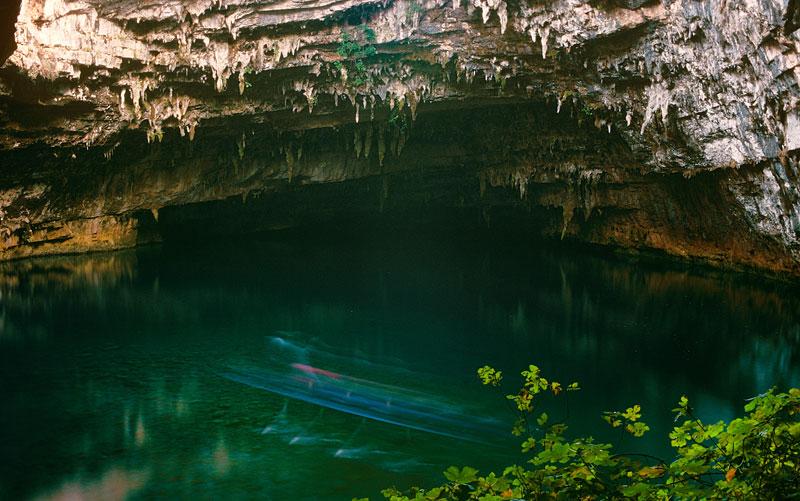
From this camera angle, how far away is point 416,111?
17500 mm

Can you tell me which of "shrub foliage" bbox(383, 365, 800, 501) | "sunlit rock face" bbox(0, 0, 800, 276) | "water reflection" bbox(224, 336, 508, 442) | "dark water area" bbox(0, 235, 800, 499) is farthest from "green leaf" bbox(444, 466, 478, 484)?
"sunlit rock face" bbox(0, 0, 800, 276)

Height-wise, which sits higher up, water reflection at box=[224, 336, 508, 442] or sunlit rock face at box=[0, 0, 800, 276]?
sunlit rock face at box=[0, 0, 800, 276]

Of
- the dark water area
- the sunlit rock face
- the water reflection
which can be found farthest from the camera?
the sunlit rock face

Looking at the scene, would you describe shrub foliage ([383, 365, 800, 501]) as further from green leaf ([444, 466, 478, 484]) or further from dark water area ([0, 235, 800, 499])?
dark water area ([0, 235, 800, 499])

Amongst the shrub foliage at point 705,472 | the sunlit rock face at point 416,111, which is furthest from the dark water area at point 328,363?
the shrub foliage at point 705,472

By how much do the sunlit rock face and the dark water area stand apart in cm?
216

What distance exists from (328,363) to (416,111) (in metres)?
9.12

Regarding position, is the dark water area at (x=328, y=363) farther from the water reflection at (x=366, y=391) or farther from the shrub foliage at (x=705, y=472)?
the shrub foliage at (x=705, y=472)

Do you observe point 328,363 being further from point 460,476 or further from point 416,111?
point 416,111

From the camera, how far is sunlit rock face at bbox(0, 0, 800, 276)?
12.7m

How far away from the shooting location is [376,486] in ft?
21.2

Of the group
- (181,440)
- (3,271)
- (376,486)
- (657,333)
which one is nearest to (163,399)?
(181,440)

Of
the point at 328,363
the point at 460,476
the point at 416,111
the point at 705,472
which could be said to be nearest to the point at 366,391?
the point at 328,363

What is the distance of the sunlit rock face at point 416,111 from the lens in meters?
12.7
